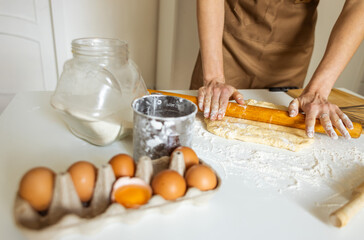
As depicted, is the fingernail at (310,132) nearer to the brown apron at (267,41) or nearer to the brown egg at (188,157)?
the brown egg at (188,157)

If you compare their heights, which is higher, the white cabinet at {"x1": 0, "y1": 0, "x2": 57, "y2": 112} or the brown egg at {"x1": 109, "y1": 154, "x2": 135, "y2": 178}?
the brown egg at {"x1": 109, "y1": 154, "x2": 135, "y2": 178}

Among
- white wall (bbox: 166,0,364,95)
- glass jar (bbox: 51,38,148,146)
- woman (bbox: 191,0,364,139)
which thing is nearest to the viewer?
glass jar (bbox: 51,38,148,146)

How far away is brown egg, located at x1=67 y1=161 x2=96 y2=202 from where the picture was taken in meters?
0.41

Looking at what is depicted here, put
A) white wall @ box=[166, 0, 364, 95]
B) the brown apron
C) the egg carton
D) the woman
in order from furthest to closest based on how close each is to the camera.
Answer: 1. white wall @ box=[166, 0, 364, 95]
2. the brown apron
3. the woman
4. the egg carton

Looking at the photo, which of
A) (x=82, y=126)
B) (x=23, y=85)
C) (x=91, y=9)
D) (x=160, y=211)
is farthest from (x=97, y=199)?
(x=23, y=85)

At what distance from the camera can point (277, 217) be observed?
0.48 m

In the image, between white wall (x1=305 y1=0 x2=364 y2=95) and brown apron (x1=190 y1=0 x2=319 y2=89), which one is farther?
white wall (x1=305 y1=0 x2=364 y2=95)

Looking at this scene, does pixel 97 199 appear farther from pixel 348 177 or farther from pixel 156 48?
pixel 156 48

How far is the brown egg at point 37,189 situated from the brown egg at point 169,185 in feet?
0.52

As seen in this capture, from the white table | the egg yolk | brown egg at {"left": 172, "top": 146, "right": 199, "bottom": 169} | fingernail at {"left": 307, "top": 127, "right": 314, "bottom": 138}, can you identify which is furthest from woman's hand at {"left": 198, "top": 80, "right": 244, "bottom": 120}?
the egg yolk

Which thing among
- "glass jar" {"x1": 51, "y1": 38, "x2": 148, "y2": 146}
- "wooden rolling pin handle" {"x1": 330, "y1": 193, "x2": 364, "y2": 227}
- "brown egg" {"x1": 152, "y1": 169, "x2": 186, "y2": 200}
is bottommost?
"wooden rolling pin handle" {"x1": 330, "y1": 193, "x2": 364, "y2": 227}

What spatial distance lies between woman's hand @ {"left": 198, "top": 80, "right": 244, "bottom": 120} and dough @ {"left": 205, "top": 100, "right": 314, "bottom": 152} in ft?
0.08

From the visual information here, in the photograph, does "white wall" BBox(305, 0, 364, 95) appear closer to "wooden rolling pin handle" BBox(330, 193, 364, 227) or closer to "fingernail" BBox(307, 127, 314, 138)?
"fingernail" BBox(307, 127, 314, 138)

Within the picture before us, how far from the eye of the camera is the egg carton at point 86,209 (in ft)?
1.16
